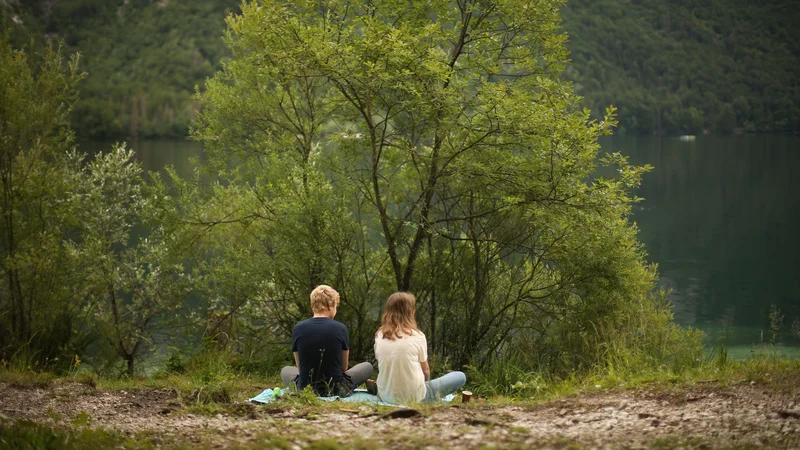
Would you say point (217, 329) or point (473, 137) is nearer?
point (473, 137)

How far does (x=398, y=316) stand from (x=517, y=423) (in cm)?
185

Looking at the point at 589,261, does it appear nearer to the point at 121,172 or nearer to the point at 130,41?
the point at 121,172

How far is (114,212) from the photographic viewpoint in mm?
16344

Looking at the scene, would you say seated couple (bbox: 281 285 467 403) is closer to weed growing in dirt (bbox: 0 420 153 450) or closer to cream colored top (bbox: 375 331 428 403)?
cream colored top (bbox: 375 331 428 403)

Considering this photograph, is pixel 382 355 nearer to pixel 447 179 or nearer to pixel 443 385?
pixel 443 385

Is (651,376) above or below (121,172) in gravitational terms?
below

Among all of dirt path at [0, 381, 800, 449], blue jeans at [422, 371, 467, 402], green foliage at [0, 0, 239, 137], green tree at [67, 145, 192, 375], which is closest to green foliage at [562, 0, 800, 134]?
green foliage at [0, 0, 239, 137]

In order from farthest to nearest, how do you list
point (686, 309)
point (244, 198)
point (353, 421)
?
point (686, 309), point (244, 198), point (353, 421)

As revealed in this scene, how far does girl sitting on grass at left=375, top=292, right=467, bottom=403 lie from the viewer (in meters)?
7.42

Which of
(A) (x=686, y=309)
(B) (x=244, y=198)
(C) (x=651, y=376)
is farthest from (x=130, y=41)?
(C) (x=651, y=376)

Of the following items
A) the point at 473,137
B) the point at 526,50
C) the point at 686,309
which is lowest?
A: the point at 686,309

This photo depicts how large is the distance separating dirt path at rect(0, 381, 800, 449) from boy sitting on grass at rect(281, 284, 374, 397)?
0.73m

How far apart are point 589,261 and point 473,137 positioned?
102 inches

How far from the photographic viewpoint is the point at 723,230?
53594 mm
